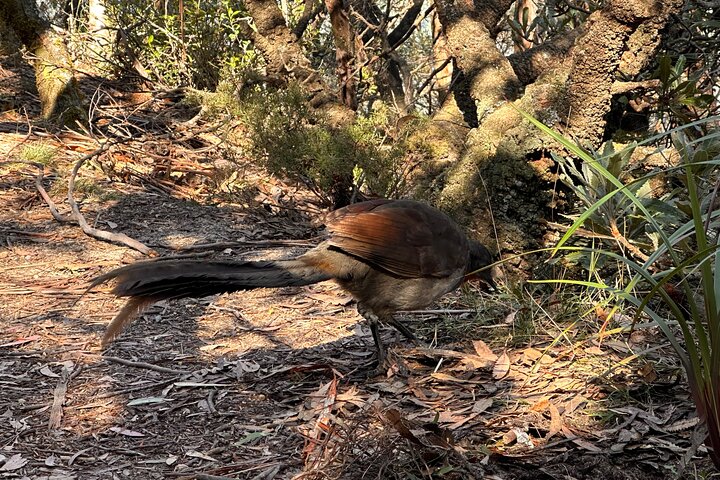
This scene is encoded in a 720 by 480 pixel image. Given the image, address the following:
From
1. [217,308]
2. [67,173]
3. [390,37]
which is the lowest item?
[217,308]

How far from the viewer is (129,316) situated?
302 cm

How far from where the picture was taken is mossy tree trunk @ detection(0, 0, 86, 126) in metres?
8.14

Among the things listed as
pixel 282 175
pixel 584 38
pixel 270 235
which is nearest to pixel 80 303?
pixel 270 235

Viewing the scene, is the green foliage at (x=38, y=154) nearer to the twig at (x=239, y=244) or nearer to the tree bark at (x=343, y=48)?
the twig at (x=239, y=244)

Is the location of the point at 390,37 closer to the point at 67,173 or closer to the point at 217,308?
the point at 67,173

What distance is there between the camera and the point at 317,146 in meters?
5.96

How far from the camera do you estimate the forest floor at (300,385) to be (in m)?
2.75

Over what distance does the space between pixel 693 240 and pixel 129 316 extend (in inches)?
101

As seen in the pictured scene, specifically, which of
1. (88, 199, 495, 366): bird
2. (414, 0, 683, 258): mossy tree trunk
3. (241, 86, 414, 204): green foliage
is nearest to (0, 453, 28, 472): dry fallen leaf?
(88, 199, 495, 366): bird

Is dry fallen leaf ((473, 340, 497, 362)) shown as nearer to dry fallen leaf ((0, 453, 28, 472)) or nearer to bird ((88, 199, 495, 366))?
bird ((88, 199, 495, 366))

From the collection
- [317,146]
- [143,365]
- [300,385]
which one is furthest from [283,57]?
[300,385]

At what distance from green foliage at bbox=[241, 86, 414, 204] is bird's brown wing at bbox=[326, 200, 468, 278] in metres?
1.98

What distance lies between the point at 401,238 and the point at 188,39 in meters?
5.98

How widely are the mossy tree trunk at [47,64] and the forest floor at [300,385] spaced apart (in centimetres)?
263
